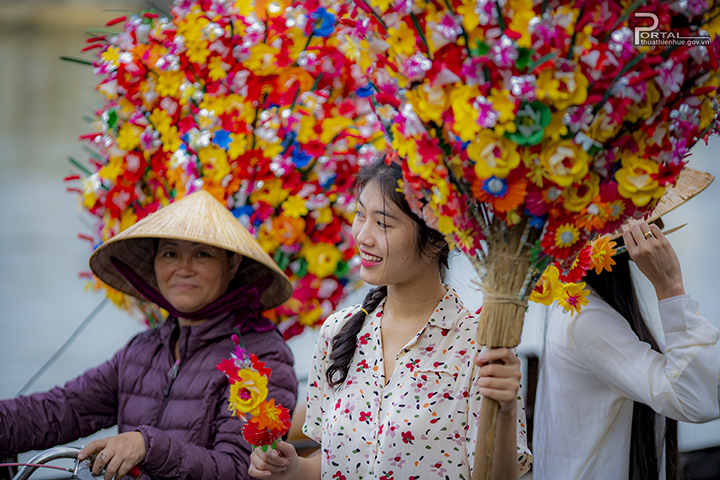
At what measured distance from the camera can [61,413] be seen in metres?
1.97

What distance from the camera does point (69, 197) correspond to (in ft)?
23.6

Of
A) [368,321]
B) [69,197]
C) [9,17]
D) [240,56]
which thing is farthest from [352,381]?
[9,17]

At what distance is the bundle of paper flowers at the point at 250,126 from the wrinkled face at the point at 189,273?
0.17 metres

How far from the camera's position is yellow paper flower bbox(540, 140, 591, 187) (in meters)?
1.03

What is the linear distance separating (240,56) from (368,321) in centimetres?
96

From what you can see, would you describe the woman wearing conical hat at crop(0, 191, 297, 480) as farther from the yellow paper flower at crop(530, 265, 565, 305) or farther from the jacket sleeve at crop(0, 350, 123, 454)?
the yellow paper flower at crop(530, 265, 565, 305)

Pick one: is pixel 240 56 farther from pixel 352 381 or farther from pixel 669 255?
pixel 669 255

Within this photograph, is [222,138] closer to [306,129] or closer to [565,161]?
[306,129]

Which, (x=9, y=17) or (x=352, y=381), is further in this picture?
(x=9, y=17)

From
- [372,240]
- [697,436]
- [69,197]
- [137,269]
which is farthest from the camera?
[69,197]

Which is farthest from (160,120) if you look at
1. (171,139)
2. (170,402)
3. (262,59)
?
(170,402)

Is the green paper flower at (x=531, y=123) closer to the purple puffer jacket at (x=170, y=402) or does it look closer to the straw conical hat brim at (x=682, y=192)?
the straw conical hat brim at (x=682, y=192)

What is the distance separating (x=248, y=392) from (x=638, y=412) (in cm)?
110

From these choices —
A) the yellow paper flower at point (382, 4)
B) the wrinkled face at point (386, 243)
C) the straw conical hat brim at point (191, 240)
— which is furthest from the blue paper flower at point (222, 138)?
the yellow paper flower at point (382, 4)
